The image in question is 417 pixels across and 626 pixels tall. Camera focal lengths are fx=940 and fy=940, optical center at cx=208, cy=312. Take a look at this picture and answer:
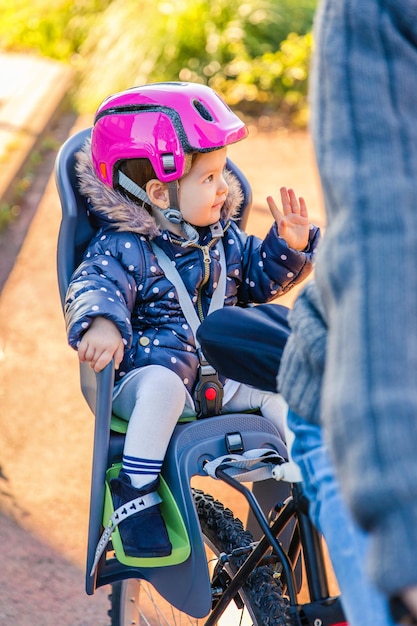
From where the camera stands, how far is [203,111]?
2.59 meters

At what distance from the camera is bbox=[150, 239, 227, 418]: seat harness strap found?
257 centimetres

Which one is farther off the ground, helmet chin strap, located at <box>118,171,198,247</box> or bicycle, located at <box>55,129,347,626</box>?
helmet chin strap, located at <box>118,171,198,247</box>

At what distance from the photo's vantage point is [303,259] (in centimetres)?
276

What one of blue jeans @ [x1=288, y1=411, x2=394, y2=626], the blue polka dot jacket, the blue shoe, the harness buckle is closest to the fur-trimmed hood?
the blue polka dot jacket

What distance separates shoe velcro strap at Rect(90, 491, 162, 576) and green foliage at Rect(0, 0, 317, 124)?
6.96 m

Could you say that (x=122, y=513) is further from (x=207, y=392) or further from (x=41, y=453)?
(x=41, y=453)

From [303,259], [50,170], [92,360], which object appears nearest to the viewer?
[92,360]

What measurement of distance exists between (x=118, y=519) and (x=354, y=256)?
1.43m

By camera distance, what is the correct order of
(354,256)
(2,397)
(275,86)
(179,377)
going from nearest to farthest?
(354,256) → (179,377) → (2,397) → (275,86)

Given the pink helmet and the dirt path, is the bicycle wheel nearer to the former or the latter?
the dirt path

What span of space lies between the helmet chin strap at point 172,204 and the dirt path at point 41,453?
4.86 feet

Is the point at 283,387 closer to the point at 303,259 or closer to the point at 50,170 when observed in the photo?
the point at 303,259

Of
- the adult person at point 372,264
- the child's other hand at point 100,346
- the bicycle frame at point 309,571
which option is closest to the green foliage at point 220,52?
the child's other hand at point 100,346

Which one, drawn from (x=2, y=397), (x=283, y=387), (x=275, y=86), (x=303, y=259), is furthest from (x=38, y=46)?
(x=283, y=387)
